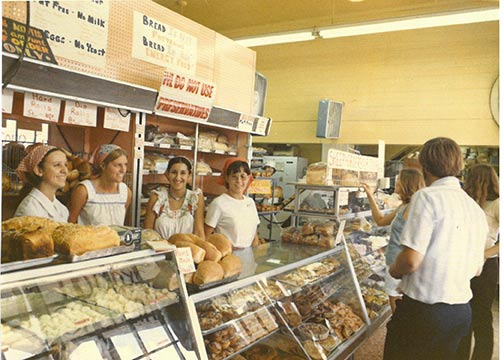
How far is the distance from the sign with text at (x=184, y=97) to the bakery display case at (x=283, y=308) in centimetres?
135

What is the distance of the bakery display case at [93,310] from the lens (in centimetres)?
137

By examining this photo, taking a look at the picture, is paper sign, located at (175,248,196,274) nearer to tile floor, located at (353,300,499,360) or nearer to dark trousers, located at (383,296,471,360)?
dark trousers, located at (383,296,471,360)

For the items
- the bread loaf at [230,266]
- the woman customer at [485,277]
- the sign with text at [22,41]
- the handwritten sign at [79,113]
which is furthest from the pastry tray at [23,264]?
the woman customer at [485,277]

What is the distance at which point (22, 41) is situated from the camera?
7.70ft

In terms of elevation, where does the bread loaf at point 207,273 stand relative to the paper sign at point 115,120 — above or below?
below

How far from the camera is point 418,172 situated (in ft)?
11.2

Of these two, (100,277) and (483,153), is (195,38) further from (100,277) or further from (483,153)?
(483,153)

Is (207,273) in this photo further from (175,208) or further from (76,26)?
(76,26)

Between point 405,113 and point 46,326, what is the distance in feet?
22.2

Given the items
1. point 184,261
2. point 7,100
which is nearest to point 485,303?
point 184,261

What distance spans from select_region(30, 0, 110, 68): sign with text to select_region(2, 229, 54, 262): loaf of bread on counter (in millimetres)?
1848

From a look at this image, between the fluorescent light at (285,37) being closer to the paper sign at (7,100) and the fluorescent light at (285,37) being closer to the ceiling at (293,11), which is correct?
the ceiling at (293,11)

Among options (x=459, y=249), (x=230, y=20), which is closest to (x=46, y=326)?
(x=459, y=249)

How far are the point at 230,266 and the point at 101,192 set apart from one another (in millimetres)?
1283
